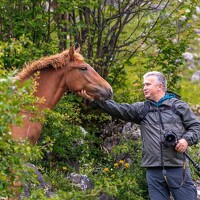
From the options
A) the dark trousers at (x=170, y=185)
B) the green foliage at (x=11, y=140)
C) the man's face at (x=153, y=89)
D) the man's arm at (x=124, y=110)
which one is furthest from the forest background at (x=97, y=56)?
the green foliage at (x=11, y=140)

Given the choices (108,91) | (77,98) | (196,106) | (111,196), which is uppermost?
(108,91)

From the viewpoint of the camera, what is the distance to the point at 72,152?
31.1 ft

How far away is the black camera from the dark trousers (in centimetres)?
29

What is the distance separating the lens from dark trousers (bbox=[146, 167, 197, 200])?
6.51 m

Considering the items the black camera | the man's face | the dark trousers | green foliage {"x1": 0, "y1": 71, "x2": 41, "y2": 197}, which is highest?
green foliage {"x1": 0, "y1": 71, "x2": 41, "y2": 197}

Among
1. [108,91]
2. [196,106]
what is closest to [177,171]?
[108,91]

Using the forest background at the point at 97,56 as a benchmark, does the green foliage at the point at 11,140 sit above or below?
above

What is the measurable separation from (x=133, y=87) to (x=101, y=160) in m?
1.70

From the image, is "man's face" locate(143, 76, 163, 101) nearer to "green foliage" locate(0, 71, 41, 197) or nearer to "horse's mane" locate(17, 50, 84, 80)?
"horse's mane" locate(17, 50, 84, 80)

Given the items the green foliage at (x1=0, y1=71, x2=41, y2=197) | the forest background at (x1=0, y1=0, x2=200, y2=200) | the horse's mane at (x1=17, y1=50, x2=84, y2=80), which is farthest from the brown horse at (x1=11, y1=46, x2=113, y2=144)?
the green foliage at (x1=0, y1=71, x2=41, y2=197)

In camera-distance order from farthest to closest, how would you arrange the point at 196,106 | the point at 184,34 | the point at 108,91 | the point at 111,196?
the point at 196,106, the point at 184,34, the point at 111,196, the point at 108,91

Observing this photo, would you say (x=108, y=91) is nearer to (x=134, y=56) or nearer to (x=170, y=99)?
(x=170, y=99)

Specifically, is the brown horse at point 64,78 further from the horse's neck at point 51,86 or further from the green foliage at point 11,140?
the green foliage at point 11,140

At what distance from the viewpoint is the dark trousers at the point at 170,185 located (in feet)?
21.4
